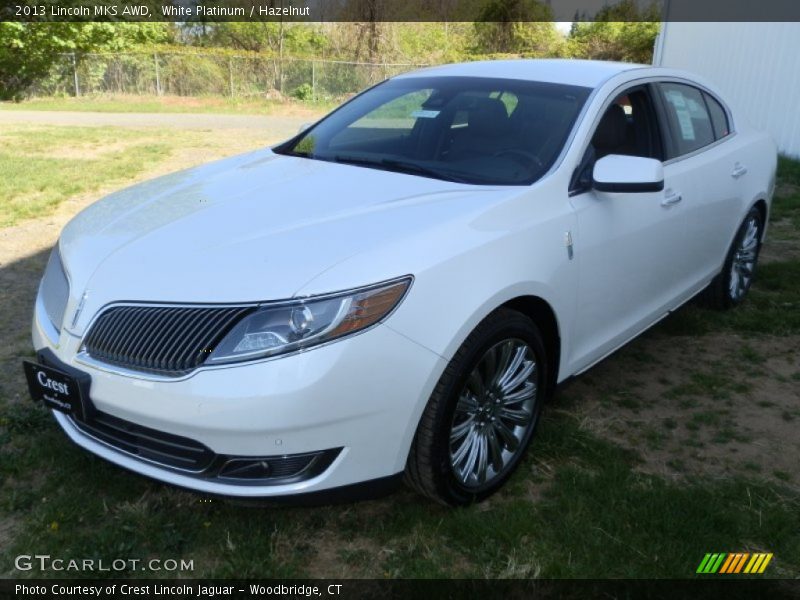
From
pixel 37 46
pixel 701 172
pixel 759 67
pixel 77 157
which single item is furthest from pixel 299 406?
pixel 37 46

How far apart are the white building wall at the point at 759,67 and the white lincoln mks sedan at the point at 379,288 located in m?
7.79

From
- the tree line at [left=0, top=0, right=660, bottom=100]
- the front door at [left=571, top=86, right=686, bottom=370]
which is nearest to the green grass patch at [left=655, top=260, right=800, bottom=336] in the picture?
the front door at [left=571, top=86, right=686, bottom=370]

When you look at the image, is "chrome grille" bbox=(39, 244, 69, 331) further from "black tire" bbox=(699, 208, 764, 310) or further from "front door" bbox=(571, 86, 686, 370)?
"black tire" bbox=(699, 208, 764, 310)

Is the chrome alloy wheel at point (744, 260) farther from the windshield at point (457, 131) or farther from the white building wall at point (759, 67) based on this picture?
the white building wall at point (759, 67)

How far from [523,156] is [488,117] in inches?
15.8

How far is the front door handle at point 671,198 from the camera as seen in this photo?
3.53 m

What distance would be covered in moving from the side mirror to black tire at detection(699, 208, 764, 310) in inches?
75.0

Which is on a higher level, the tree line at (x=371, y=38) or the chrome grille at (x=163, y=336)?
the tree line at (x=371, y=38)

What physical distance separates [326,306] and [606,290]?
4.99 ft

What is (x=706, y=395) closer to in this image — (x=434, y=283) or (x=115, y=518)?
(x=434, y=283)

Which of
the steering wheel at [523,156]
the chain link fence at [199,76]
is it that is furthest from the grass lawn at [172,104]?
the steering wheel at [523,156]

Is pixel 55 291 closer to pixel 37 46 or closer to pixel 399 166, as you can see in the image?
pixel 399 166

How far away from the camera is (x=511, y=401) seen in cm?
282

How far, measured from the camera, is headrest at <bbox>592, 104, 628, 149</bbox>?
132 inches
